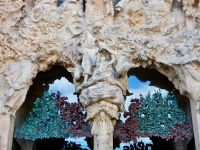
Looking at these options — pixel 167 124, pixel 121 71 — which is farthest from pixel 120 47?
pixel 167 124

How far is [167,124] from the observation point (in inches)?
296

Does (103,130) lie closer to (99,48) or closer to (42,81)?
(99,48)

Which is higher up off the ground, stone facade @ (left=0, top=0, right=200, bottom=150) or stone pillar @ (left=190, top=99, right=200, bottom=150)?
stone facade @ (left=0, top=0, right=200, bottom=150)

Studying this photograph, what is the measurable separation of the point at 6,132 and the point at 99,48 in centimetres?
260

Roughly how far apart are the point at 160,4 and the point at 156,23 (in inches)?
20.8

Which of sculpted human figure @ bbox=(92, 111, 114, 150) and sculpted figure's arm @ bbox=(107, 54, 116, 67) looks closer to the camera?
sculpted human figure @ bbox=(92, 111, 114, 150)

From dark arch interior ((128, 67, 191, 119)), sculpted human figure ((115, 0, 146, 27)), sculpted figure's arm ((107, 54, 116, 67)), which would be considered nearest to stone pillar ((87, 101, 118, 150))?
sculpted figure's arm ((107, 54, 116, 67))

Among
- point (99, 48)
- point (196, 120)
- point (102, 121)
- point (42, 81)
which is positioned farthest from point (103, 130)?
point (42, 81)

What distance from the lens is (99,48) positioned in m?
7.22

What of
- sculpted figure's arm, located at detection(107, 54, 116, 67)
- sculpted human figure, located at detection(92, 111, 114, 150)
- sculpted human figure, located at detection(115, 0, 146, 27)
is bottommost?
sculpted human figure, located at detection(92, 111, 114, 150)

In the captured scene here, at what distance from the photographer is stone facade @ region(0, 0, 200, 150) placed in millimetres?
6785

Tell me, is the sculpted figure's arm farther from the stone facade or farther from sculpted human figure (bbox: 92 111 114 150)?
sculpted human figure (bbox: 92 111 114 150)

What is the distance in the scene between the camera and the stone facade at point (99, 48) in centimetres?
679

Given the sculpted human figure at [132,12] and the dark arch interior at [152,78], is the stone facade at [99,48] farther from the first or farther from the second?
the dark arch interior at [152,78]
